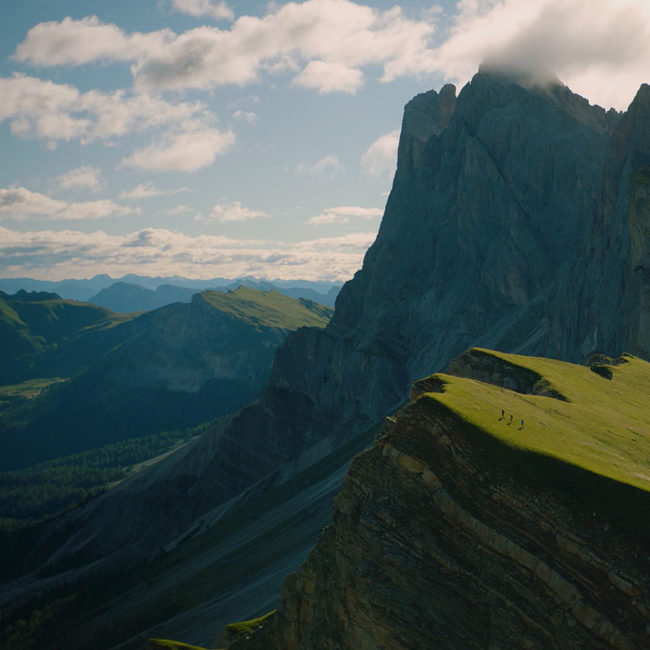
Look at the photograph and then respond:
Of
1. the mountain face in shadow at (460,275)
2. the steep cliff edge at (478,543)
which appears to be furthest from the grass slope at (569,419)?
the mountain face in shadow at (460,275)

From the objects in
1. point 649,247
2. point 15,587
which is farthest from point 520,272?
point 15,587

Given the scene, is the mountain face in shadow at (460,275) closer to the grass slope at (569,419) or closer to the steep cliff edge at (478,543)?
the grass slope at (569,419)

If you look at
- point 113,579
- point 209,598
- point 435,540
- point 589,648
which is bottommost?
point 113,579

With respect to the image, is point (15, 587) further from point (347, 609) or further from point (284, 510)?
point (347, 609)

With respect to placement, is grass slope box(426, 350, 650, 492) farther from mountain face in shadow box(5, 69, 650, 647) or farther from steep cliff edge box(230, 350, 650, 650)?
mountain face in shadow box(5, 69, 650, 647)

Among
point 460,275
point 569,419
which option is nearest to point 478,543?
point 569,419
